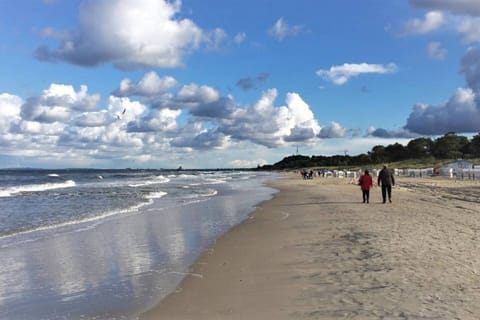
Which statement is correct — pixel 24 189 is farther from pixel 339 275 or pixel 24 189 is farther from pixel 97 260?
pixel 339 275

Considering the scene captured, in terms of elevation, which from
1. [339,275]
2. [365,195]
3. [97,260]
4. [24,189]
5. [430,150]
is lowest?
[97,260]

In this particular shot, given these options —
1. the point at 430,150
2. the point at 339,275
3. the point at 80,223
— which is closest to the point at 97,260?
the point at 339,275

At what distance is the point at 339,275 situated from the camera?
7.66 metres

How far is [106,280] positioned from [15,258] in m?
3.67

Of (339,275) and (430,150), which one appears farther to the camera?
(430,150)

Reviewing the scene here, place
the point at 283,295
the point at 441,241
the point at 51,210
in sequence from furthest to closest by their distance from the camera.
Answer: the point at 51,210, the point at 441,241, the point at 283,295

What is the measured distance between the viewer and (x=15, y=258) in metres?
10.7

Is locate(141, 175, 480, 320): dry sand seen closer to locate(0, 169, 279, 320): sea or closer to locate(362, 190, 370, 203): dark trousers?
locate(0, 169, 279, 320): sea

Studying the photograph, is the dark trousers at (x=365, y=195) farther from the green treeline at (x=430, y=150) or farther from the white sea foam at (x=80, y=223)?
the green treeline at (x=430, y=150)

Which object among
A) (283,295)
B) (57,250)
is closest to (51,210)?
(57,250)

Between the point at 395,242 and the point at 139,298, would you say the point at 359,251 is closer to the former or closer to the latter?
the point at 395,242

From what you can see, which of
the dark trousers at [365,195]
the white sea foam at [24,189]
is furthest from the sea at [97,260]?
the white sea foam at [24,189]

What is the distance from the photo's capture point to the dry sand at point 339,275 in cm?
598

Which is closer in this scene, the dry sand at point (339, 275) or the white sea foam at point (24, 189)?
the dry sand at point (339, 275)
